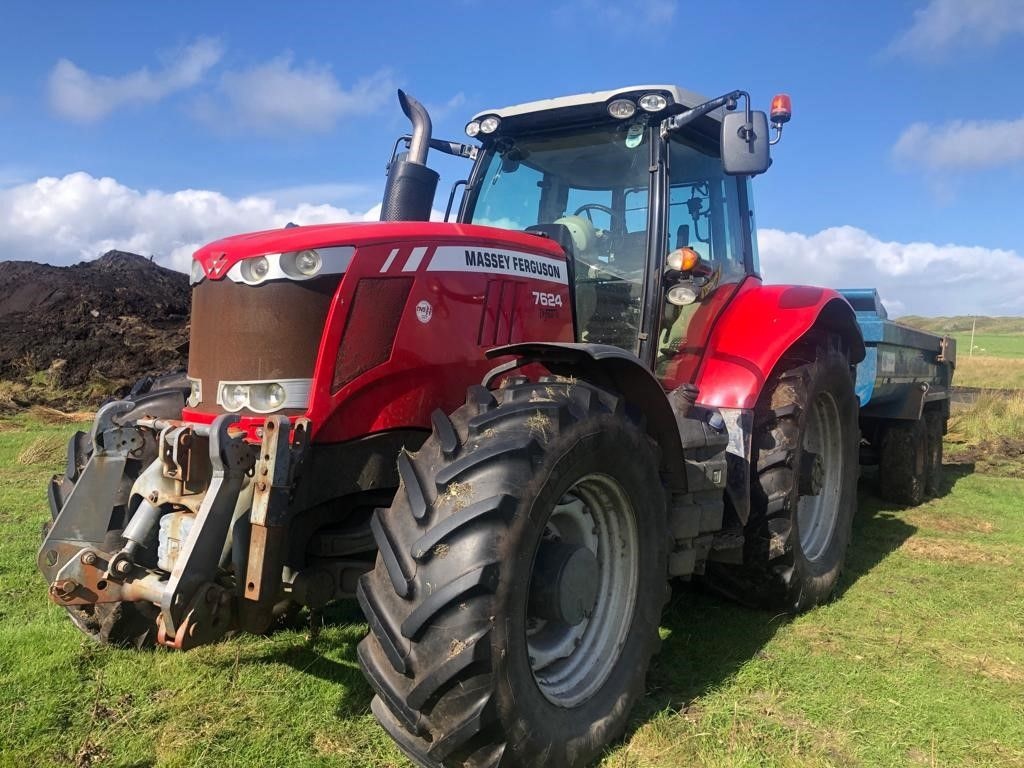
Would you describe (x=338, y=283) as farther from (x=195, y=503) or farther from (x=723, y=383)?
(x=723, y=383)

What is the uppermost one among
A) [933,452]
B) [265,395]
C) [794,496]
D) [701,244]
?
[701,244]

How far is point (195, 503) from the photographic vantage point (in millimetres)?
2637

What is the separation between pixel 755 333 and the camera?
4.11m

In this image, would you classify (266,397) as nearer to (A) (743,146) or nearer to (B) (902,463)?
(A) (743,146)

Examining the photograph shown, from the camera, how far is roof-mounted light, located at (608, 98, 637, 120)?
3.94m

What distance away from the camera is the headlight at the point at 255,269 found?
9.10ft

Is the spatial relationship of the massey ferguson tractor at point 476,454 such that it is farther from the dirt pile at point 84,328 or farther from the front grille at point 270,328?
the dirt pile at point 84,328

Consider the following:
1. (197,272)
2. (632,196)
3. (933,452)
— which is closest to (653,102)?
(632,196)

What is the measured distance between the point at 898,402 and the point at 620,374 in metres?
4.66

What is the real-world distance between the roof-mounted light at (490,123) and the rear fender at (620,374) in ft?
5.68

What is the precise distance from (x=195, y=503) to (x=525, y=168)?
8.59 feet

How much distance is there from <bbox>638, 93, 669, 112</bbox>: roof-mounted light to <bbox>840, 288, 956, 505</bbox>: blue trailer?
9.86 feet

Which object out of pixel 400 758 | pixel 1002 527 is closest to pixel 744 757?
pixel 400 758

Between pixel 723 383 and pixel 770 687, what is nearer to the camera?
pixel 770 687
